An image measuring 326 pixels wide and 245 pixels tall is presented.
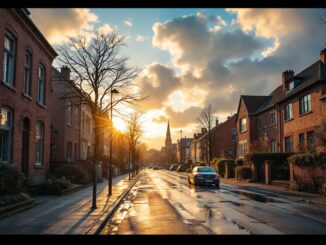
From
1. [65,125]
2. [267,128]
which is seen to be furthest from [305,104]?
[65,125]

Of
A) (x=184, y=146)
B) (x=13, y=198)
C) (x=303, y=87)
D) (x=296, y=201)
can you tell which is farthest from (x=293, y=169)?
(x=184, y=146)

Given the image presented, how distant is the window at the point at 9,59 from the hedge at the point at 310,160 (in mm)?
16825

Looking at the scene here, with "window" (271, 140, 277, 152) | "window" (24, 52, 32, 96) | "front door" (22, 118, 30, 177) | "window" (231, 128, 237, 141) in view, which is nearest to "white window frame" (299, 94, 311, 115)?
"window" (271, 140, 277, 152)

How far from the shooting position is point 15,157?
1872 cm

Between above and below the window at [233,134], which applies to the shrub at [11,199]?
below

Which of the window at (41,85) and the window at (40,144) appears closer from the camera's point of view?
the window at (40,144)

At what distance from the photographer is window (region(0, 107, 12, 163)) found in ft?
58.3

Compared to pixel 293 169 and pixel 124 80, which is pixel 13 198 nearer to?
pixel 124 80

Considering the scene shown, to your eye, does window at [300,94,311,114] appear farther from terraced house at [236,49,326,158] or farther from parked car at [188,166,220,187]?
parked car at [188,166,220,187]

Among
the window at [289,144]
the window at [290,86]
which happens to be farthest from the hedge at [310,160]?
the window at [290,86]

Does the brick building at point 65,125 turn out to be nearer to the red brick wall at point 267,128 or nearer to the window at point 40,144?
the window at point 40,144

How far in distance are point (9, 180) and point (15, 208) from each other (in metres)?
1.64

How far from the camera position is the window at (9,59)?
17888 millimetres

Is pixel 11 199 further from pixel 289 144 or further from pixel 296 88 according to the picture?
pixel 289 144
